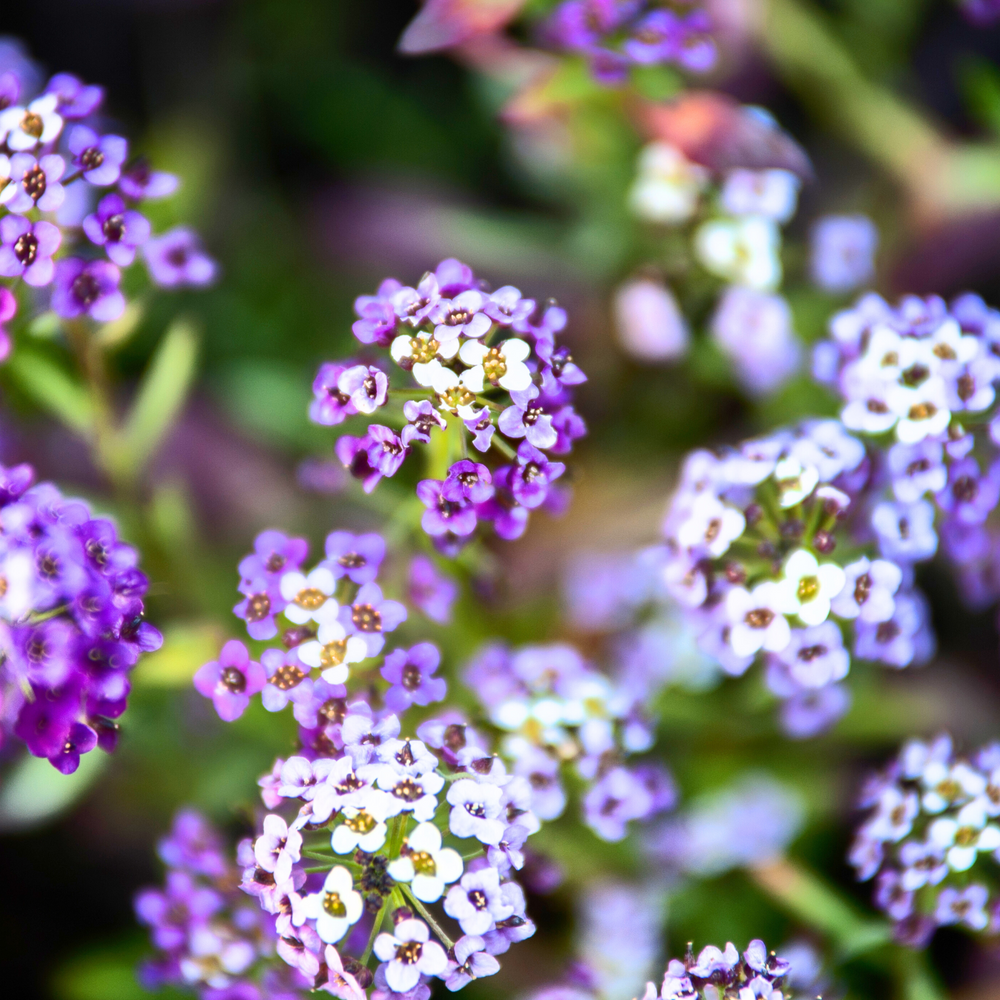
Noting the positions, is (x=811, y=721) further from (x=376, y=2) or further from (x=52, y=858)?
(x=376, y=2)

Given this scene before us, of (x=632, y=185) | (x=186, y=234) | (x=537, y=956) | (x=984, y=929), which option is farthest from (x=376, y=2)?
(x=984, y=929)

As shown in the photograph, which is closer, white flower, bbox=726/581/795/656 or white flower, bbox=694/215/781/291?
white flower, bbox=726/581/795/656

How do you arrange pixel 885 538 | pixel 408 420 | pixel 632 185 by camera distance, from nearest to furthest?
pixel 408 420 → pixel 885 538 → pixel 632 185

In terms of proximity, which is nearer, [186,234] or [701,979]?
[701,979]

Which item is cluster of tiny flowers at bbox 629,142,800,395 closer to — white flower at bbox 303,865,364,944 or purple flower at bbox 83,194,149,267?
purple flower at bbox 83,194,149,267

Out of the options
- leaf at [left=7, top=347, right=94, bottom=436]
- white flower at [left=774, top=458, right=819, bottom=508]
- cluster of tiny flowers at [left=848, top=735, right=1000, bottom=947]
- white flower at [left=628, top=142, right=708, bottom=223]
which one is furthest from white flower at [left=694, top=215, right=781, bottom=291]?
leaf at [left=7, top=347, right=94, bottom=436]

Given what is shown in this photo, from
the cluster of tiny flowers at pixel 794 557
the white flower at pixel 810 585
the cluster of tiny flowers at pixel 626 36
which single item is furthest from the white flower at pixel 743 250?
the white flower at pixel 810 585

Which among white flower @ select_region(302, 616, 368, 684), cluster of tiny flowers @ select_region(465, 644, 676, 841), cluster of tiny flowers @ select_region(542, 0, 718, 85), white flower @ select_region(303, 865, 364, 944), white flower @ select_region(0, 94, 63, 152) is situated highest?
cluster of tiny flowers @ select_region(542, 0, 718, 85)

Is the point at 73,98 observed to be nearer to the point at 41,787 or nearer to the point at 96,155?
the point at 96,155
